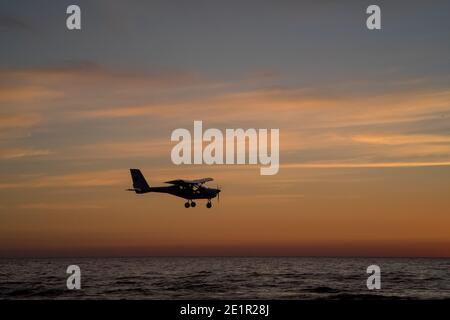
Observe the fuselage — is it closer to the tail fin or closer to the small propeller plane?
the small propeller plane

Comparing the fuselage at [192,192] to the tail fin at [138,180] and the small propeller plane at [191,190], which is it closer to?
the small propeller plane at [191,190]

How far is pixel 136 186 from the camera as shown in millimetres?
64125

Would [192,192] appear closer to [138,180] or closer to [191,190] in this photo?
[191,190]

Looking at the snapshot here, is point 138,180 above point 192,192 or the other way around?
above

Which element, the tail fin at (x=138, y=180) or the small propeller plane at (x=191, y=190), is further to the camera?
the tail fin at (x=138, y=180)

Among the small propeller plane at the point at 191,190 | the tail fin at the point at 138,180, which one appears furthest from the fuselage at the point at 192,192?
the tail fin at the point at 138,180

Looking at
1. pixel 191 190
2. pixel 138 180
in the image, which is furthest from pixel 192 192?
pixel 138 180

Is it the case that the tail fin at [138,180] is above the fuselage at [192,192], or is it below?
above

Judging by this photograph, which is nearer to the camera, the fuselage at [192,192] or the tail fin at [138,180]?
the fuselage at [192,192]
